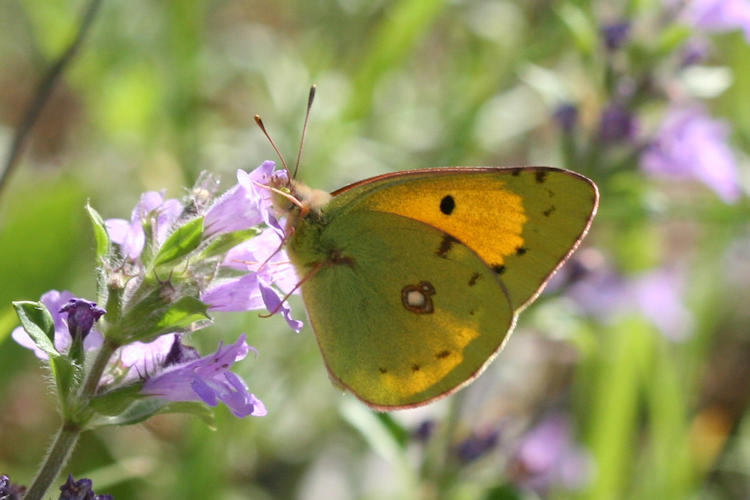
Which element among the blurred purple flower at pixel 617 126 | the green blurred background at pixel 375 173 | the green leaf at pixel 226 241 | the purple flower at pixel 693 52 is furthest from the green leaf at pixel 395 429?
the green leaf at pixel 226 241

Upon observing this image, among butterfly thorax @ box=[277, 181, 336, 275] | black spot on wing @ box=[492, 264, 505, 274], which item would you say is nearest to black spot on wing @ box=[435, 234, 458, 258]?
black spot on wing @ box=[492, 264, 505, 274]

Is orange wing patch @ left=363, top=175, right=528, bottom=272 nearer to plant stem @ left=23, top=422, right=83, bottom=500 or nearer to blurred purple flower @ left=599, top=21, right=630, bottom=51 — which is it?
plant stem @ left=23, top=422, right=83, bottom=500

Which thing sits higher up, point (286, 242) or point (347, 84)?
point (347, 84)

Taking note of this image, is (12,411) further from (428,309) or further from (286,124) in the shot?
(428,309)

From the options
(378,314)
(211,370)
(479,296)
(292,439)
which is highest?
(479,296)

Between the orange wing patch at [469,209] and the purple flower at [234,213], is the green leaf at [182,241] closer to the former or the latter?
the purple flower at [234,213]

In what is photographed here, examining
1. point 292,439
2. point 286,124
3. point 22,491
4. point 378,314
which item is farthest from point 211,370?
point 292,439
